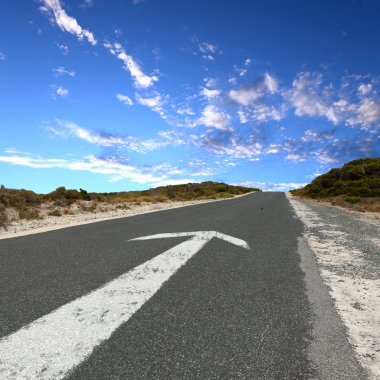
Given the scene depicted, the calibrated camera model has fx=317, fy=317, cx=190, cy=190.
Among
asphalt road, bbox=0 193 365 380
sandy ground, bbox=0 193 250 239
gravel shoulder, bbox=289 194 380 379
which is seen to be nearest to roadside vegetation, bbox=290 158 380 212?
sandy ground, bbox=0 193 250 239

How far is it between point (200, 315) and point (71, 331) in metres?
0.98

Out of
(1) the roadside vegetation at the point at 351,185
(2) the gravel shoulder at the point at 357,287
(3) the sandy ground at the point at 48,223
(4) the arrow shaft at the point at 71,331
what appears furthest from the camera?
(1) the roadside vegetation at the point at 351,185

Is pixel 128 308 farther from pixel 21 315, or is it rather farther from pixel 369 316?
pixel 369 316

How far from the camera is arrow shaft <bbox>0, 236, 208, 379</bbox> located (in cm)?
168

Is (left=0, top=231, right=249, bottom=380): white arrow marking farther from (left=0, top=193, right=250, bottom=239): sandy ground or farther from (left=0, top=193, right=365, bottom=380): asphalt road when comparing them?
(left=0, top=193, right=250, bottom=239): sandy ground

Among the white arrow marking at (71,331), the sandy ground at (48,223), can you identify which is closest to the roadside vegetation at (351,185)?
the sandy ground at (48,223)

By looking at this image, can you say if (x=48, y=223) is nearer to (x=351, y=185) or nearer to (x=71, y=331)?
(x=71, y=331)

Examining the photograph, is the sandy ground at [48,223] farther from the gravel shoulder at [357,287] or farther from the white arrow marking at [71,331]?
the gravel shoulder at [357,287]

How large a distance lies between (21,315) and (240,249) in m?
3.77

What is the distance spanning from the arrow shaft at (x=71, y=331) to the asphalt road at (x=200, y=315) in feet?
0.27

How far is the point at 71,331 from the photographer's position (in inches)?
81.3

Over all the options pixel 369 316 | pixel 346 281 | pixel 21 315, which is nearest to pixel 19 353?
pixel 21 315

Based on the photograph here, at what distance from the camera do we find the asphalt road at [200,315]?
1.80 m

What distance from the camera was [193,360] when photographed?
1852 mm
